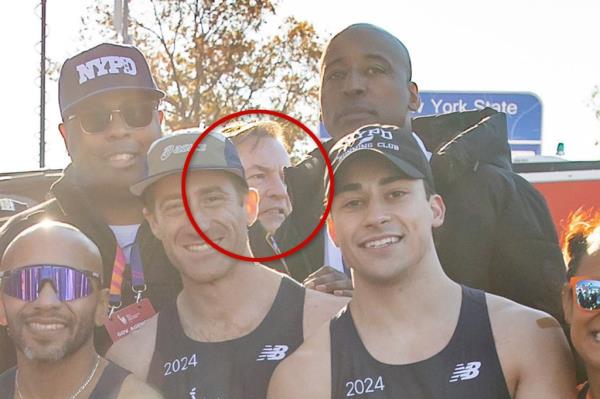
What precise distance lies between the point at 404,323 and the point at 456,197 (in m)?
0.66

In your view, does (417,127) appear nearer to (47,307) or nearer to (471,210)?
(471,210)

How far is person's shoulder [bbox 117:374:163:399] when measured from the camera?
285 centimetres

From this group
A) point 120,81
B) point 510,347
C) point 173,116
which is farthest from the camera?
point 173,116

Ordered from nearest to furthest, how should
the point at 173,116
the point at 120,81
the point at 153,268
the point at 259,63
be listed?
the point at 153,268
the point at 120,81
the point at 173,116
the point at 259,63

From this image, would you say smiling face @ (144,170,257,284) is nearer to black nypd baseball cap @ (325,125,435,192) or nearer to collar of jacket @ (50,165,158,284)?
→ black nypd baseball cap @ (325,125,435,192)

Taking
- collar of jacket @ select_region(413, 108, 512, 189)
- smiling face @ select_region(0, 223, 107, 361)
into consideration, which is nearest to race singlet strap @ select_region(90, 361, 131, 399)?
smiling face @ select_region(0, 223, 107, 361)

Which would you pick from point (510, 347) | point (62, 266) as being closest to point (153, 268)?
point (62, 266)

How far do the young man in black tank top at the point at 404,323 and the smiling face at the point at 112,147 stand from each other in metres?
1.03

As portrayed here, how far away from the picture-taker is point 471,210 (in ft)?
10.3

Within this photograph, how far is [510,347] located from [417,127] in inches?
52.2

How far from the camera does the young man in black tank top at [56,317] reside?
291cm

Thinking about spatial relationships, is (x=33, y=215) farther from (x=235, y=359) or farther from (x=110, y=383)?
(x=235, y=359)

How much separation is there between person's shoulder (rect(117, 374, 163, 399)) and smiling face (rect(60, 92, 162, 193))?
2.87ft

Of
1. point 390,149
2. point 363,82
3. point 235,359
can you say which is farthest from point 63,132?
point 390,149
